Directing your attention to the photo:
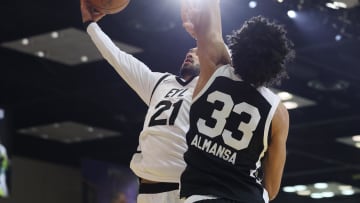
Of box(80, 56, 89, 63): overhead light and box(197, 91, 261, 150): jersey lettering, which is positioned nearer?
box(197, 91, 261, 150): jersey lettering

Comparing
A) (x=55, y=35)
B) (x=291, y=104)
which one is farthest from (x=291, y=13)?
(x=291, y=104)

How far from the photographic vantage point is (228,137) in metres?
2.57

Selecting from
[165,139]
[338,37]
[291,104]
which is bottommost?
[291,104]

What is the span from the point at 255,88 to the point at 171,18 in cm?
565

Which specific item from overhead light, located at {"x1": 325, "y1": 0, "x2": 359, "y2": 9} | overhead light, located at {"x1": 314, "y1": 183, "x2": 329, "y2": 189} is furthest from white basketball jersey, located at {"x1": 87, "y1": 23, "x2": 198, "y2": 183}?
overhead light, located at {"x1": 314, "y1": 183, "x2": 329, "y2": 189}

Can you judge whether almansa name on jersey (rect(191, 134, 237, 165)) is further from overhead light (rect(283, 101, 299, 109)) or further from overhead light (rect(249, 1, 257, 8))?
overhead light (rect(283, 101, 299, 109))

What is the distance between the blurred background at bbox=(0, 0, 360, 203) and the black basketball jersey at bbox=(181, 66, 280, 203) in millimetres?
1893

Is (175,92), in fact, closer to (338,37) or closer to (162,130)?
(162,130)

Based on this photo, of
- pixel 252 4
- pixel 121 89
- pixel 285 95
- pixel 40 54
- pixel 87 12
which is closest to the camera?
pixel 87 12

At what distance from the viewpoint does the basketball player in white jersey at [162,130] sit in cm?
334

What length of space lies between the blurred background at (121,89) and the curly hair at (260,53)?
6.35ft

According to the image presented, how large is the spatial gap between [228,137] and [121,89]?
8.38 m

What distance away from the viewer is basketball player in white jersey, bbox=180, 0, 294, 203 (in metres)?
2.56

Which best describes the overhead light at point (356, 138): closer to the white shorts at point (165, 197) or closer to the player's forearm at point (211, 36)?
the white shorts at point (165, 197)
